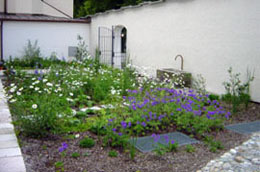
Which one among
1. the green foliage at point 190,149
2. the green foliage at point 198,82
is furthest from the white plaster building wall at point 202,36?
the green foliage at point 190,149

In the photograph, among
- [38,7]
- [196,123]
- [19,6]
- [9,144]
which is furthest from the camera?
[38,7]

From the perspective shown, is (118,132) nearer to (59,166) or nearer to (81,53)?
(59,166)

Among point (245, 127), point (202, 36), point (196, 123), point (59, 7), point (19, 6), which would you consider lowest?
point (245, 127)

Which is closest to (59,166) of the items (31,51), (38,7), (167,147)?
(167,147)

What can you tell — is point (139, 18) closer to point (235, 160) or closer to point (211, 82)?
point (211, 82)

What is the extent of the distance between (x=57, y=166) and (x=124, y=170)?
30.0 inches

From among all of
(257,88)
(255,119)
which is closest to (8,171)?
(255,119)

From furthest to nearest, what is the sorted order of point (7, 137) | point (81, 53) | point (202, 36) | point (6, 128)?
point (81, 53)
point (202, 36)
point (6, 128)
point (7, 137)

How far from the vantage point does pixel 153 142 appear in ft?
14.8

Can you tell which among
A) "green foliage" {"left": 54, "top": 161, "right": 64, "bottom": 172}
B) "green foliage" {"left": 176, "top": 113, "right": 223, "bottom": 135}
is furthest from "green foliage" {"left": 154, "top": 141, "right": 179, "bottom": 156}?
"green foliage" {"left": 54, "top": 161, "right": 64, "bottom": 172}

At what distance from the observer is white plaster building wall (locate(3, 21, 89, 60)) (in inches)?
541

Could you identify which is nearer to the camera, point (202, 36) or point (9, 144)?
point (9, 144)

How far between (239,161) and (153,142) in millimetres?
1192

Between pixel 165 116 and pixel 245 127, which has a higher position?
pixel 165 116
